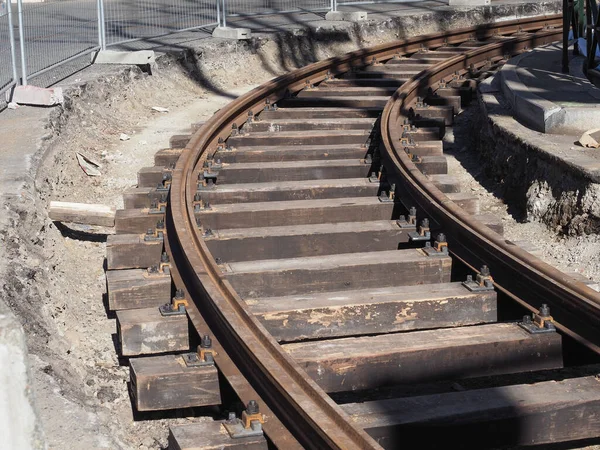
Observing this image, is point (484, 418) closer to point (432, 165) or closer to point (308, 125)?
point (432, 165)

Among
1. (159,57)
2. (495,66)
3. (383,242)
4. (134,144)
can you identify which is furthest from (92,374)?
(495,66)

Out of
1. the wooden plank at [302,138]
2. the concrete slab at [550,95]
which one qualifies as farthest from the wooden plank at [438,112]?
the wooden plank at [302,138]

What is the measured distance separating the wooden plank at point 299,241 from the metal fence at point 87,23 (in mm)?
4362

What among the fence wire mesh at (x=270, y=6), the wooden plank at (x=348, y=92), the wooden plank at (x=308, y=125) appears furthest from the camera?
the fence wire mesh at (x=270, y=6)

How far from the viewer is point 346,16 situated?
54.2 ft

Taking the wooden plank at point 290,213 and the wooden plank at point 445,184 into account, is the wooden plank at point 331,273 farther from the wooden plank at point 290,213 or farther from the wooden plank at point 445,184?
the wooden plank at point 445,184

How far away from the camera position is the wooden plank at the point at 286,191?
7.59 m

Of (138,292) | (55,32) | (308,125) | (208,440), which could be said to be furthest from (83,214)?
(55,32)

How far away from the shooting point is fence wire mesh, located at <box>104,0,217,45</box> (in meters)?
13.9

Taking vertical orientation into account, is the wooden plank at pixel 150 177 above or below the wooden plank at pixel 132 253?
above

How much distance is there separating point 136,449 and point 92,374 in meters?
0.86

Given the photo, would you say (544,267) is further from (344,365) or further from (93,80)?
(93,80)

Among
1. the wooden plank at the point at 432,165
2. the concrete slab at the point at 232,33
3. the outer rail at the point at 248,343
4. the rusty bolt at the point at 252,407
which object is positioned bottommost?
the rusty bolt at the point at 252,407

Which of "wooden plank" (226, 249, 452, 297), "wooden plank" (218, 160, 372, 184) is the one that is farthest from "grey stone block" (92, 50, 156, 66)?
"wooden plank" (226, 249, 452, 297)
